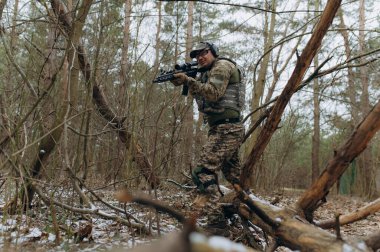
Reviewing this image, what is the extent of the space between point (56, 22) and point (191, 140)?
13.8ft

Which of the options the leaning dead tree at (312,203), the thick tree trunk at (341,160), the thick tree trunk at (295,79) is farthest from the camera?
the thick tree trunk at (295,79)

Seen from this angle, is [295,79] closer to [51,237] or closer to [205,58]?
[205,58]

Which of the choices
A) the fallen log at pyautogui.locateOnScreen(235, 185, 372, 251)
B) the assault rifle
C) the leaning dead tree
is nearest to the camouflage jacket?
the assault rifle

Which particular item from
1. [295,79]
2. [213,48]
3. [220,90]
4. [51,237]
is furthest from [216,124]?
[51,237]

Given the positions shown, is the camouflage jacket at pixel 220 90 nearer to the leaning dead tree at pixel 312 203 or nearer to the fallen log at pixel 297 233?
the leaning dead tree at pixel 312 203

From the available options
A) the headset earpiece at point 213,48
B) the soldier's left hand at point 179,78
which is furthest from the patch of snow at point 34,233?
the headset earpiece at point 213,48

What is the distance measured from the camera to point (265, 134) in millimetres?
3855

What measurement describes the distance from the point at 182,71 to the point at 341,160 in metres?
2.01

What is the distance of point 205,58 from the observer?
4250 mm

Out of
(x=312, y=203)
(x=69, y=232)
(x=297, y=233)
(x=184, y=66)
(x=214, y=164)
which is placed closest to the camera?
(x=297, y=233)

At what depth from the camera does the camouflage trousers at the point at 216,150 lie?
4047mm

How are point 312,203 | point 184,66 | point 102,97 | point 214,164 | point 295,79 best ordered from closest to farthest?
point 312,203
point 295,79
point 214,164
point 184,66
point 102,97

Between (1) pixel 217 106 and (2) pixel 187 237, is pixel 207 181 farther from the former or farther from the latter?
(2) pixel 187 237

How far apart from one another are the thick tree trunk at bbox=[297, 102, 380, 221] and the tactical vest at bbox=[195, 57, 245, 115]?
4.57 ft
